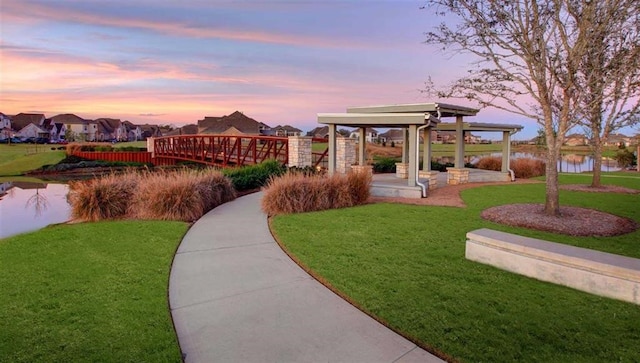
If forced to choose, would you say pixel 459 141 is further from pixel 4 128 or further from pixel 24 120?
pixel 24 120

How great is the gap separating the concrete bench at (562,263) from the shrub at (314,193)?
470cm

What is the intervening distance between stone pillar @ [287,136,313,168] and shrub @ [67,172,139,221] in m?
7.94

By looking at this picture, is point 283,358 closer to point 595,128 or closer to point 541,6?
point 541,6

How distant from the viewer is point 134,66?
16594mm

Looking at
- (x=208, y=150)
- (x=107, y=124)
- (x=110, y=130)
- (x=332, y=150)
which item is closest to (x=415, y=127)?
(x=332, y=150)

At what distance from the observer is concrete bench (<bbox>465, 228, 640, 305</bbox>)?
14.0 feet

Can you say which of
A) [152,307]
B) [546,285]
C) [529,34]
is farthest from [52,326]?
[529,34]

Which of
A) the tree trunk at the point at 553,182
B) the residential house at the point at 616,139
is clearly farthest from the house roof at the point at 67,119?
the tree trunk at the point at 553,182

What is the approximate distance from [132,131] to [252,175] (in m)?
94.2

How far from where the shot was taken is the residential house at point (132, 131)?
307ft

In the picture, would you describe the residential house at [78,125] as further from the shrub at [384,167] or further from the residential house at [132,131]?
the shrub at [384,167]

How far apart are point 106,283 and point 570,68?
881 cm

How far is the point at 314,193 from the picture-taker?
9859 millimetres

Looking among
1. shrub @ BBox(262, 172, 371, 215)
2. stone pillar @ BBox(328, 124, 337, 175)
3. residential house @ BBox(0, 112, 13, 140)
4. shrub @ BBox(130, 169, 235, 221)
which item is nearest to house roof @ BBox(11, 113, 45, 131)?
residential house @ BBox(0, 112, 13, 140)
